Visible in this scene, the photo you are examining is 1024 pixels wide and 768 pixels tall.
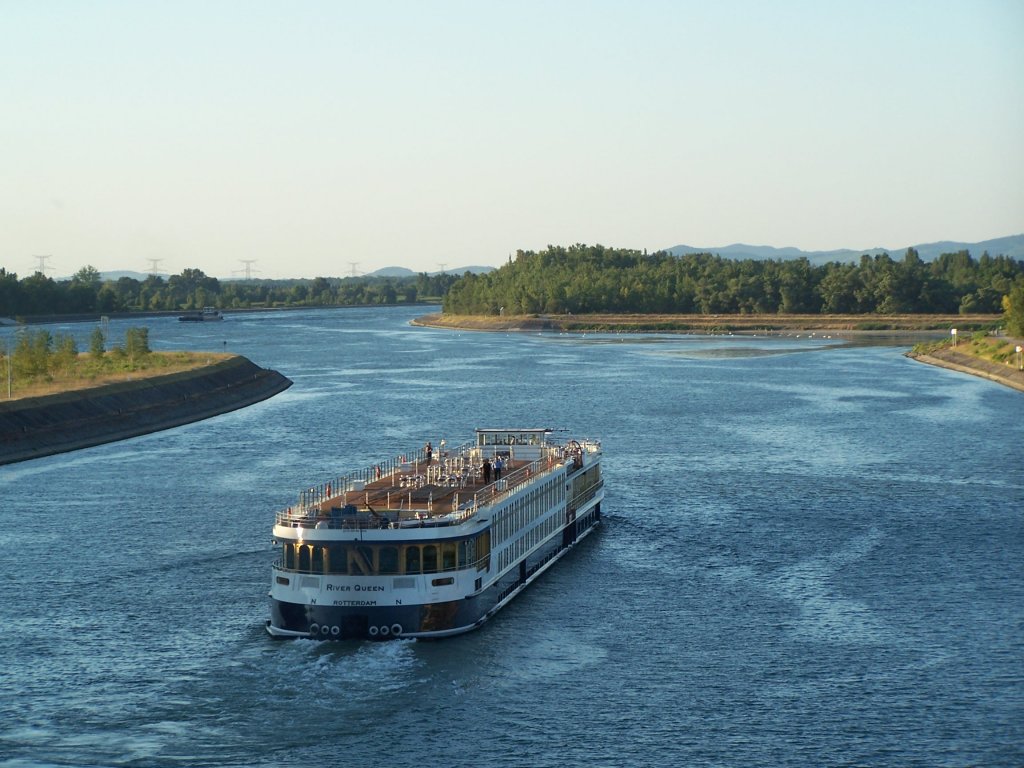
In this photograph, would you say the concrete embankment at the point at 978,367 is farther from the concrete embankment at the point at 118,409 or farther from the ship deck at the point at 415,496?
the ship deck at the point at 415,496

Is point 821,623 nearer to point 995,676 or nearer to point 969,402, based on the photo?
point 995,676

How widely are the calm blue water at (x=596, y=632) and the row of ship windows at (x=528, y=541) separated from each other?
1621 mm

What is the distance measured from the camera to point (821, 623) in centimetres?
5138

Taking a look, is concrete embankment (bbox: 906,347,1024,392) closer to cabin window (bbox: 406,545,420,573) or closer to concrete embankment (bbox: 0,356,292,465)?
concrete embankment (bbox: 0,356,292,465)

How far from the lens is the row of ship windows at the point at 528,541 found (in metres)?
54.9

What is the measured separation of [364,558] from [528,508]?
13.1m

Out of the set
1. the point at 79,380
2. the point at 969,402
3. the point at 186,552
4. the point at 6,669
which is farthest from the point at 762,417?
the point at 6,669

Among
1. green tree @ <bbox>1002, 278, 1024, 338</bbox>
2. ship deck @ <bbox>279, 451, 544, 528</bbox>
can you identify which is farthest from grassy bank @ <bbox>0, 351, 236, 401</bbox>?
green tree @ <bbox>1002, 278, 1024, 338</bbox>

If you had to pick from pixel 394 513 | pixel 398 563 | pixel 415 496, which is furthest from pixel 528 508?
pixel 398 563

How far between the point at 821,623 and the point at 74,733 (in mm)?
25466

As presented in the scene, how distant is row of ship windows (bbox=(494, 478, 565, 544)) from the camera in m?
54.6

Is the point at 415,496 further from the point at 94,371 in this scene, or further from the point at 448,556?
the point at 94,371

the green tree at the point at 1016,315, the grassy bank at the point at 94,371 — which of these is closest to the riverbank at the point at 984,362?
the green tree at the point at 1016,315

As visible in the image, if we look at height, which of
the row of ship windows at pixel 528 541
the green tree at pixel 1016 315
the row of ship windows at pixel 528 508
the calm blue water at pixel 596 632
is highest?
the green tree at pixel 1016 315
